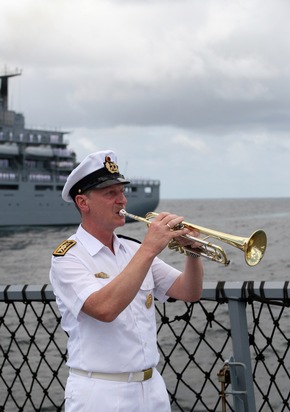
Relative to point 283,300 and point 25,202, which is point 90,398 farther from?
point 25,202

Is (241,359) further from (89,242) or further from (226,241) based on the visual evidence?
(89,242)

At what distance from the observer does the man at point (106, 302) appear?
90.4 inches

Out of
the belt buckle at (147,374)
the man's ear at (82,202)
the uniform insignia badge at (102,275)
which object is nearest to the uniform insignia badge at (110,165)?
the man's ear at (82,202)

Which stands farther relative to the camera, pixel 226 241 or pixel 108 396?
pixel 226 241

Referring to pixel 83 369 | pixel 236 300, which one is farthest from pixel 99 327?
pixel 236 300

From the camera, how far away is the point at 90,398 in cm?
238

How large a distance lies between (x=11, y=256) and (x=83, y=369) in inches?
1874

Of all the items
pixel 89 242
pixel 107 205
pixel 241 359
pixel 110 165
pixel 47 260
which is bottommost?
pixel 47 260

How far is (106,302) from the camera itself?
227 centimetres

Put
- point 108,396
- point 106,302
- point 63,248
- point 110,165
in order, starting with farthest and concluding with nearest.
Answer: point 110,165
point 63,248
point 108,396
point 106,302

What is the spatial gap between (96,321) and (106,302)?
0.19 meters

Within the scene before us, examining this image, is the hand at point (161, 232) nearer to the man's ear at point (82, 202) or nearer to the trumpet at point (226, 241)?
the trumpet at point (226, 241)

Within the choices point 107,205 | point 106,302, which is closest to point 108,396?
point 106,302

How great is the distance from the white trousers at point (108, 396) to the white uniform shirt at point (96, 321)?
58 millimetres
